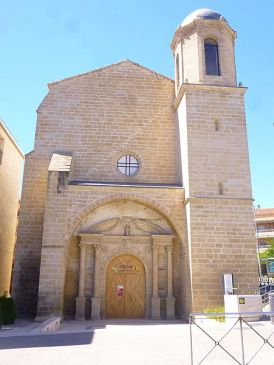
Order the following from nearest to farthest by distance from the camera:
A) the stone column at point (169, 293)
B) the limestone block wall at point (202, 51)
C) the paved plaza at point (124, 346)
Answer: the paved plaza at point (124, 346) → the stone column at point (169, 293) → the limestone block wall at point (202, 51)

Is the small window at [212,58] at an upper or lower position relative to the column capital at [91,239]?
upper

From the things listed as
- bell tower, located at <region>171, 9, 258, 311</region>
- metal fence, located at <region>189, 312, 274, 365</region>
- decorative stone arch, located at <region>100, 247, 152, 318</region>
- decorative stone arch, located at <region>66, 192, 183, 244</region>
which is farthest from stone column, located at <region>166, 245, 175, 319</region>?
metal fence, located at <region>189, 312, 274, 365</region>

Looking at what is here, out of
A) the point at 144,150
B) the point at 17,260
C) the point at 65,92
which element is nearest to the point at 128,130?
the point at 144,150

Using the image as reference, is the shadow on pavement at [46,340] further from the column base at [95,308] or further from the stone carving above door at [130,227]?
the stone carving above door at [130,227]

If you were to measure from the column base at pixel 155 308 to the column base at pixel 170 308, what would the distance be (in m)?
0.32

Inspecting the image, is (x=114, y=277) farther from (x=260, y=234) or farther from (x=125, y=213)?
(x=260, y=234)

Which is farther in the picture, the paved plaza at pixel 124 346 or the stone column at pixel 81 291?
the stone column at pixel 81 291

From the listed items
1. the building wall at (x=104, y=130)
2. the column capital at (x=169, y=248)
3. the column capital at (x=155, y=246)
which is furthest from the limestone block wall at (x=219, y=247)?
the building wall at (x=104, y=130)

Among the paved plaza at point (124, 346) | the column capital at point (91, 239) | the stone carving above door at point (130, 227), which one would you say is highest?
the stone carving above door at point (130, 227)

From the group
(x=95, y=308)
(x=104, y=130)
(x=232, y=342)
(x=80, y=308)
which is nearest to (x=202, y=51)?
(x=104, y=130)

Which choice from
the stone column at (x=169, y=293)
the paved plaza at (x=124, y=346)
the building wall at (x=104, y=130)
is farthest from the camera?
the building wall at (x=104, y=130)

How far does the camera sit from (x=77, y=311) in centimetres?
1162

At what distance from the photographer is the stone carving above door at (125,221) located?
41.7 ft

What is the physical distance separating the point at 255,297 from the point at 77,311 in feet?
19.2
